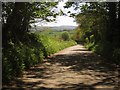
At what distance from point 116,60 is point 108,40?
793cm

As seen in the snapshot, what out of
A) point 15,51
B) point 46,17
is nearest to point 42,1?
point 46,17

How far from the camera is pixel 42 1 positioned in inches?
946

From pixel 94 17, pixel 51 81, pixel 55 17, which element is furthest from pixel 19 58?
pixel 94 17

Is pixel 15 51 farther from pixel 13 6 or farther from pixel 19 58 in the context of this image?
pixel 13 6

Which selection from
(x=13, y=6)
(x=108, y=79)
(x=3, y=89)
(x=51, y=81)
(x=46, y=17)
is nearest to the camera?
(x=3, y=89)

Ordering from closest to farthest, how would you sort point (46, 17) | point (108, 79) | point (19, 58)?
point (108, 79) → point (19, 58) → point (46, 17)

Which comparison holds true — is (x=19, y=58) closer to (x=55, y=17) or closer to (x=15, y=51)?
(x=15, y=51)

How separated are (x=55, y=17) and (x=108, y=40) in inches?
252

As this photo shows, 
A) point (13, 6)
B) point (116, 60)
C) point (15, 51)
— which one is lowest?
point (116, 60)

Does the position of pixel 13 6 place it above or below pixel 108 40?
above

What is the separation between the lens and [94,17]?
3150 centimetres

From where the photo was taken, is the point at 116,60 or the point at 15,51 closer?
the point at 15,51

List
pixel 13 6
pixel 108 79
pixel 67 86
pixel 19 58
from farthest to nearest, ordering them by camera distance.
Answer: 1. pixel 13 6
2. pixel 19 58
3. pixel 108 79
4. pixel 67 86

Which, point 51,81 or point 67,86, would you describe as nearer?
point 67,86
